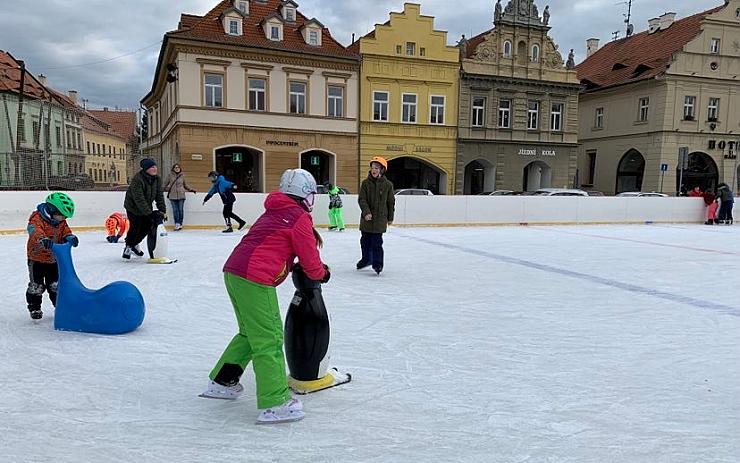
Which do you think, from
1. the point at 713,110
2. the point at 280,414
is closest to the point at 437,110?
the point at 713,110

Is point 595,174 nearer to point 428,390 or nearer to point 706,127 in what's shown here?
point 706,127

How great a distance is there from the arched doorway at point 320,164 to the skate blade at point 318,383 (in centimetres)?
2359

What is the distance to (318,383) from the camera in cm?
346

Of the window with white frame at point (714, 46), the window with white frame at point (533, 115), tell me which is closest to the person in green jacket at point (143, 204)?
the window with white frame at point (533, 115)

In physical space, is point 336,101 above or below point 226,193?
above

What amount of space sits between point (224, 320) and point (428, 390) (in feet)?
7.74

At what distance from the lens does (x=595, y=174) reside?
37.1 m

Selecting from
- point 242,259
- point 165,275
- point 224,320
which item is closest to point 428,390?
point 242,259

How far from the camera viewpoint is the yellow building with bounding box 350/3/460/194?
27.3 m

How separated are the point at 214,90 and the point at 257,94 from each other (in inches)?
76.4

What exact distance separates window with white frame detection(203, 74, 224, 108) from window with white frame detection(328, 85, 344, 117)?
5100mm

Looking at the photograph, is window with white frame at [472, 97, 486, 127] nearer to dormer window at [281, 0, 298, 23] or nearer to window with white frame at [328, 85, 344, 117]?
window with white frame at [328, 85, 344, 117]

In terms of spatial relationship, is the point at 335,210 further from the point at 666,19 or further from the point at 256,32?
the point at 666,19

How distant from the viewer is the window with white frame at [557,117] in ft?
101
